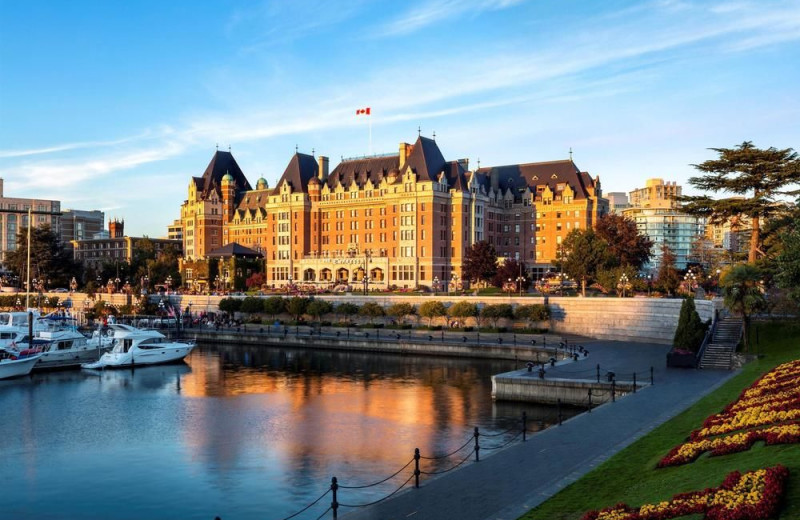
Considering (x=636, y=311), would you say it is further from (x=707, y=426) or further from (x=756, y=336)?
(x=707, y=426)

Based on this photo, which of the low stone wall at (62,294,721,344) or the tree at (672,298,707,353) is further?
the low stone wall at (62,294,721,344)

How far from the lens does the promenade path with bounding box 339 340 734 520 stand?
19.1 metres

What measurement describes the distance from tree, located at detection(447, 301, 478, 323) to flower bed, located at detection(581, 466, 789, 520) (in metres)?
61.3

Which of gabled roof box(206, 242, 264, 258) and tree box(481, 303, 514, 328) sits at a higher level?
gabled roof box(206, 242, 264, 258)

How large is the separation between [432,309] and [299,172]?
68.1 meters

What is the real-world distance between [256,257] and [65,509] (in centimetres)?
11195

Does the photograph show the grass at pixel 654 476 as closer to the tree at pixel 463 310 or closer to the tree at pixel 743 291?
the tree at pixel 743 291

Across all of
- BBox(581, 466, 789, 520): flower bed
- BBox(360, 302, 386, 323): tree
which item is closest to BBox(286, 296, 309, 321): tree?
BBox(360, 302, 386, 323): tree

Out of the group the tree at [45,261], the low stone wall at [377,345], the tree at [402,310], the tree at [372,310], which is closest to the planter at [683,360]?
the low stone wall at [377,345]

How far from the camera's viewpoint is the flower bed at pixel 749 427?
18219 mm

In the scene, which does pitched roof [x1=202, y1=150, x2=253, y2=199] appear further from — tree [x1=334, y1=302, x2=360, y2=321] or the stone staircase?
the stone staircase

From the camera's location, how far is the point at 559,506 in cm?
1805

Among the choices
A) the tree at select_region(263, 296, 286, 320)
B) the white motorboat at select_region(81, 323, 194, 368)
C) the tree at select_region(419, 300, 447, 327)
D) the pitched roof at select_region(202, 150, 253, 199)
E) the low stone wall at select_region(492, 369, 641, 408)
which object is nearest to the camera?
the low stone wall at select_region(492, 369, 641, 408)

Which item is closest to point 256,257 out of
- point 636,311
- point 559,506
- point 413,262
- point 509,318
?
point 413,262
